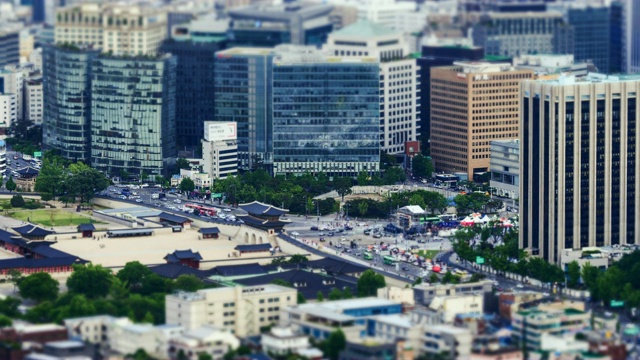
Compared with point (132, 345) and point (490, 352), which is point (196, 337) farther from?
point (490, 352)

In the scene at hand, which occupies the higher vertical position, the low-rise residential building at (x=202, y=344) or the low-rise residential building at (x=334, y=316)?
the low-rise residential building at (x=334, y=316)

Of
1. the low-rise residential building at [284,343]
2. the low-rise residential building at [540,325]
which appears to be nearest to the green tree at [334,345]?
the low-rise residential building at [284,343]

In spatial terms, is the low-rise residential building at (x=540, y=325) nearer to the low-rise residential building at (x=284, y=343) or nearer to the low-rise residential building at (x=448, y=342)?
the low-rise residential building at (x=448, y=342)

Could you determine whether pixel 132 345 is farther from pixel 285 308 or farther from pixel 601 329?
pixel 601 329

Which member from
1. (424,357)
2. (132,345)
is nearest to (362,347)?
(424,357)

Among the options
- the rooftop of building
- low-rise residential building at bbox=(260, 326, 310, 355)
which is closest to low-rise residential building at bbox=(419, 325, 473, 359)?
low-rise residential building at bbox=(260, 326, 310, 355)

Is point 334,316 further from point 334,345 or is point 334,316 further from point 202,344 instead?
point 202,344

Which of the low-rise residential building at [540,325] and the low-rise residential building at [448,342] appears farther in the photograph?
the low-rise residential building at [540,325]

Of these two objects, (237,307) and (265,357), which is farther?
(237,307)
